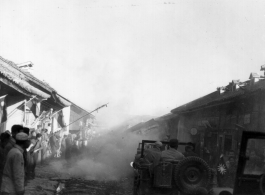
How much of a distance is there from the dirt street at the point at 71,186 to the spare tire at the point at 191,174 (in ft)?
14.3

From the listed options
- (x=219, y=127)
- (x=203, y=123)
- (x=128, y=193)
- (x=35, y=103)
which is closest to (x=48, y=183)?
(x=128, y=193)

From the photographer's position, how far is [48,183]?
10.9 metres

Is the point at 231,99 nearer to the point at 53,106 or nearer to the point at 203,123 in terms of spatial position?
the point at 203,123

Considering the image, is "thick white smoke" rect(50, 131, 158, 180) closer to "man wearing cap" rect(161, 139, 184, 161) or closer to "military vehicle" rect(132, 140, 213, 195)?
"man wearing cap" rect(161, 139, 184, 161)

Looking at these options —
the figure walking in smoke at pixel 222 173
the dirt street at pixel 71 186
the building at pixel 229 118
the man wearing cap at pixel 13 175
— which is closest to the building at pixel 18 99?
the dirt street at pixel 71 186

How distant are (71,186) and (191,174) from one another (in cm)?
565

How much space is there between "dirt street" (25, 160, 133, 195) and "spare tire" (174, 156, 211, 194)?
4.35 metres

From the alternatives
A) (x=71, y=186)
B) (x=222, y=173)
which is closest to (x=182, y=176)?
(x=222, y=173)

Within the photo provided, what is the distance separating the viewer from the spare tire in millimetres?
6184

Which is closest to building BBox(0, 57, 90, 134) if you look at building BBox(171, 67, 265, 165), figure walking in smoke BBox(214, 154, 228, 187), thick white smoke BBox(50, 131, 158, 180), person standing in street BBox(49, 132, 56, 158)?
person standing in street BBox(49, 132, 56, 158)

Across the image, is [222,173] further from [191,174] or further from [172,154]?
[191,174]

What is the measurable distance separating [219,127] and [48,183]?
8.80 m

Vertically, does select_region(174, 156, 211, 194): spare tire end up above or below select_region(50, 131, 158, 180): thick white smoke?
above

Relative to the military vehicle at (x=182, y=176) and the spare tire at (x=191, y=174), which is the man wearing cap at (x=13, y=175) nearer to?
the military vehicle at (x=182, y=176)
